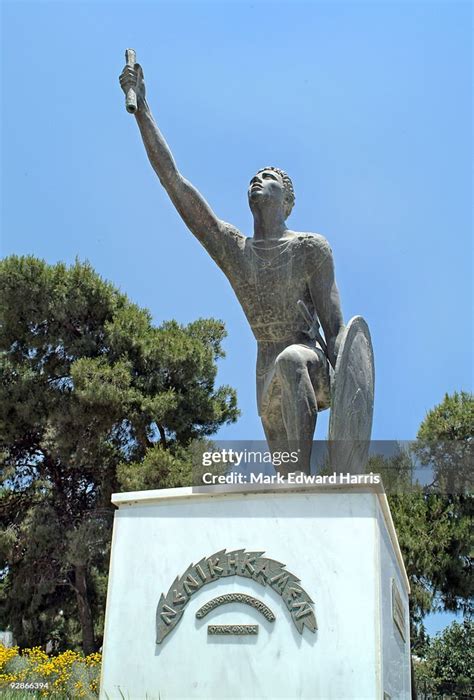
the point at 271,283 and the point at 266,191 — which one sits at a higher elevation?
the point at 266,191

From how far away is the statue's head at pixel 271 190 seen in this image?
521 cm

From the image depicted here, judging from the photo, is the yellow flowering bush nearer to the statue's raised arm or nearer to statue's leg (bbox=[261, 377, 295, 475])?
statue's leg (bbox=[261, 377, 295, 475])

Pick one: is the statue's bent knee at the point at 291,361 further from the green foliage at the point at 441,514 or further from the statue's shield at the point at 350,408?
the green foliage at the point at 441,514

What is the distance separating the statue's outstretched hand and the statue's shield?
2.01 m

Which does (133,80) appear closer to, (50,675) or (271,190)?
(271,190)

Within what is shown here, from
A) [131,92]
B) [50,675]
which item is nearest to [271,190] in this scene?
[131,92]

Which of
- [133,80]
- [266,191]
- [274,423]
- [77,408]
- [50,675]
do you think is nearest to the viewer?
[274,423]

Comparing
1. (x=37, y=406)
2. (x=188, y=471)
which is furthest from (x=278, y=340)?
(x=37, y=406)

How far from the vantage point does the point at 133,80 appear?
5105 mm

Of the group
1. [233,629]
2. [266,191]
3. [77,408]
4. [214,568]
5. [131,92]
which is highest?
[77,408]

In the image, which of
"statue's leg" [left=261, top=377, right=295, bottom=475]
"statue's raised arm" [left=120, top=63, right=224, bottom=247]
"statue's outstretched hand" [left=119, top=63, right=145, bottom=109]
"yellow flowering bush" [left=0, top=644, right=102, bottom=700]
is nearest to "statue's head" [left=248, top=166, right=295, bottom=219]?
"statue's raised arm" [left=120, top=63, right=224, bottom=247]

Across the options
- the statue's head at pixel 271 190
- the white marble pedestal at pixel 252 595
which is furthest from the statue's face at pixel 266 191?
the white marble pedestal at pixel 252 595

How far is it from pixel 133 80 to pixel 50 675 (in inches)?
255

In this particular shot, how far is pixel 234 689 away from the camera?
3.54m
